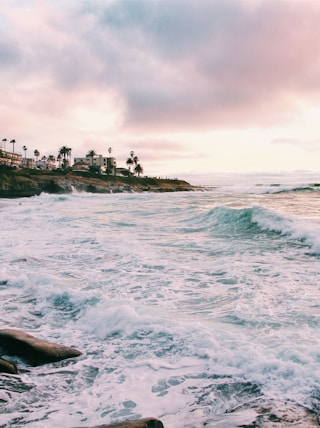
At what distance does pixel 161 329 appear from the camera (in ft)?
18.7

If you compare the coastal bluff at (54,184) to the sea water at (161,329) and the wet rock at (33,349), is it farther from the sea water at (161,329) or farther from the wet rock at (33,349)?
the wet rock at (33,349)

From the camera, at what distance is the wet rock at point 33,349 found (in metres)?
4.77

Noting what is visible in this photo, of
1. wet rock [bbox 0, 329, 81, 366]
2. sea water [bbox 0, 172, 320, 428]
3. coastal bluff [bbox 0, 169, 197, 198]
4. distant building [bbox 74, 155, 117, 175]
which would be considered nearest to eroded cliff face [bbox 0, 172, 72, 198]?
coastal bluff [bbox 0, 169, 197, 198]

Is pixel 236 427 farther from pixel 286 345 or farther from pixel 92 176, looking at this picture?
pixel 92 176

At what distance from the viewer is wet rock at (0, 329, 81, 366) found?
4.77 meters

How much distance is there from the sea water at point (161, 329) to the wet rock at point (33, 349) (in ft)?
Result: 0.40

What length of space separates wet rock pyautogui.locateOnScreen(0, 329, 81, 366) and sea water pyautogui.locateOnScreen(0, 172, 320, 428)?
12cm

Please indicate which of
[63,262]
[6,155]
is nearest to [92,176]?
[6,155]

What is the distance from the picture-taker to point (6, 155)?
10206 cm

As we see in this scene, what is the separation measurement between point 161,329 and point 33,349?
1.91 metres

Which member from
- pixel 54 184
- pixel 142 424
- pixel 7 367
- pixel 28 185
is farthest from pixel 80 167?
pixel 142 424

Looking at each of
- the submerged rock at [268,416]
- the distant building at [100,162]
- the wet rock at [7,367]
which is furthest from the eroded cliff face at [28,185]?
the submerged rock at [268,416]

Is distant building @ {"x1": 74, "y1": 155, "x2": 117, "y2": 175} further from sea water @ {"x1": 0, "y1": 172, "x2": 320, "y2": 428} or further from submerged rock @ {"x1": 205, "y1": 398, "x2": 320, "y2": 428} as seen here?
submerged rock @ {"x1": 205, "y1": 398, "x2": 320, "y2": 428}

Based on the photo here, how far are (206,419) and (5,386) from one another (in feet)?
7.36
